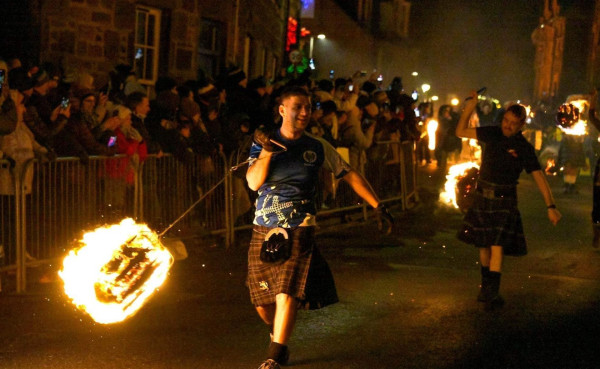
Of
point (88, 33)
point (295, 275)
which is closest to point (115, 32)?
point (88, 33)

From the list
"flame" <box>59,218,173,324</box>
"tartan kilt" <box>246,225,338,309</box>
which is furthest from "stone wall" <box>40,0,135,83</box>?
"tartan kilt" <box>246,225,338,309</box>

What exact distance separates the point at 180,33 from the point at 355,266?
6.95m

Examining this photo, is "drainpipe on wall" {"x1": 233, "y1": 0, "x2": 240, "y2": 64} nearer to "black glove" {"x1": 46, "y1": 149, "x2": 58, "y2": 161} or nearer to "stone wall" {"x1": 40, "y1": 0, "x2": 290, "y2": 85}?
"stone wall" {"x1": 40, "y1": 0, "x2": 290, "y2": 85}

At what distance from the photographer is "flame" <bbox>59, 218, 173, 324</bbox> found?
5.39 meters

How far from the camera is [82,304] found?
5.59 m

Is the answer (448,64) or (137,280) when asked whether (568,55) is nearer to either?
(448,64)

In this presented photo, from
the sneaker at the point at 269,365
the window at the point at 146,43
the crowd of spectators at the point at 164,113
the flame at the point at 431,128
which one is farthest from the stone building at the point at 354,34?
the sneaker at the point at 269,365

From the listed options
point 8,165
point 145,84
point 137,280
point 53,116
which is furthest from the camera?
point 145,84

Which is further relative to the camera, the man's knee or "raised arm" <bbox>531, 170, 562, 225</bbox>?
"raised arm" <bbox>531, 170, 562, 225</bbox>

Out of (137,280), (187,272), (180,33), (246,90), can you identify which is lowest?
(187,272)

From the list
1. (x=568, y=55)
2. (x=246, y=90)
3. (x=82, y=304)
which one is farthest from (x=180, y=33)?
(x=568, y=55)

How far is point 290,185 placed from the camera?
5.59m

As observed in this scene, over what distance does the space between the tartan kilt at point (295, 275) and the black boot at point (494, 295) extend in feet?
7.84

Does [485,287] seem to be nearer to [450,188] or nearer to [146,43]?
[146,43]
